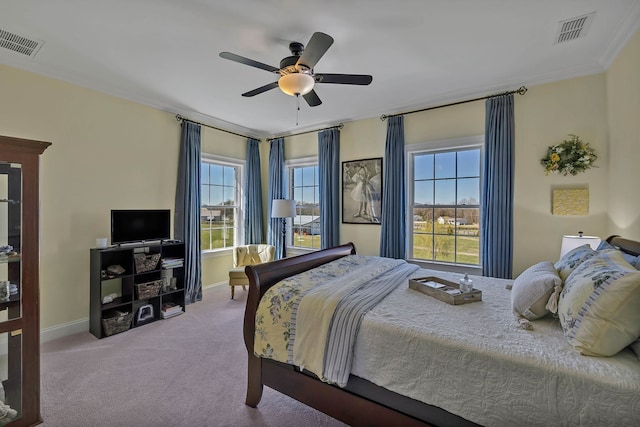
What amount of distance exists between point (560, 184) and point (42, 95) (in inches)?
221

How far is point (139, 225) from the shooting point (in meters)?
3.50

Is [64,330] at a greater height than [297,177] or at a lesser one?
lesser

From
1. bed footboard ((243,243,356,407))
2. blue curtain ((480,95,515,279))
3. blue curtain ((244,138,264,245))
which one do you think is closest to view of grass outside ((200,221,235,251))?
blue curtain ((244,138,264,245))

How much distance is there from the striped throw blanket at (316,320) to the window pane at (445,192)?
2.10m

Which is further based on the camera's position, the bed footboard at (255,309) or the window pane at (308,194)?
the window pane at (308,194)

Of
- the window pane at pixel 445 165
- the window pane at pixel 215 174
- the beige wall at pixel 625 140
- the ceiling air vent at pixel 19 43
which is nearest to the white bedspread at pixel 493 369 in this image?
the beige wall at pixel 625 140

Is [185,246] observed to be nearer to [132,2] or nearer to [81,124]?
[81,124]

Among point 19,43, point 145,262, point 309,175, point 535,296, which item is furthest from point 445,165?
point 19,43

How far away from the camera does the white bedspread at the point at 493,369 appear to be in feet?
3.62

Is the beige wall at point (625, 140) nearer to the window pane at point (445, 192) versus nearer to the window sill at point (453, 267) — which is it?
the window sill at point (453, 267)

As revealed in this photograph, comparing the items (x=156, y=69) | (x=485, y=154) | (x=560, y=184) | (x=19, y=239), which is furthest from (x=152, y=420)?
(x=560, y=184)

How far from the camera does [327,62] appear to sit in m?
2.81

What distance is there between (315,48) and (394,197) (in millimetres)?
2452

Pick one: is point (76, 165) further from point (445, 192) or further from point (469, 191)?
point (469, 191)
